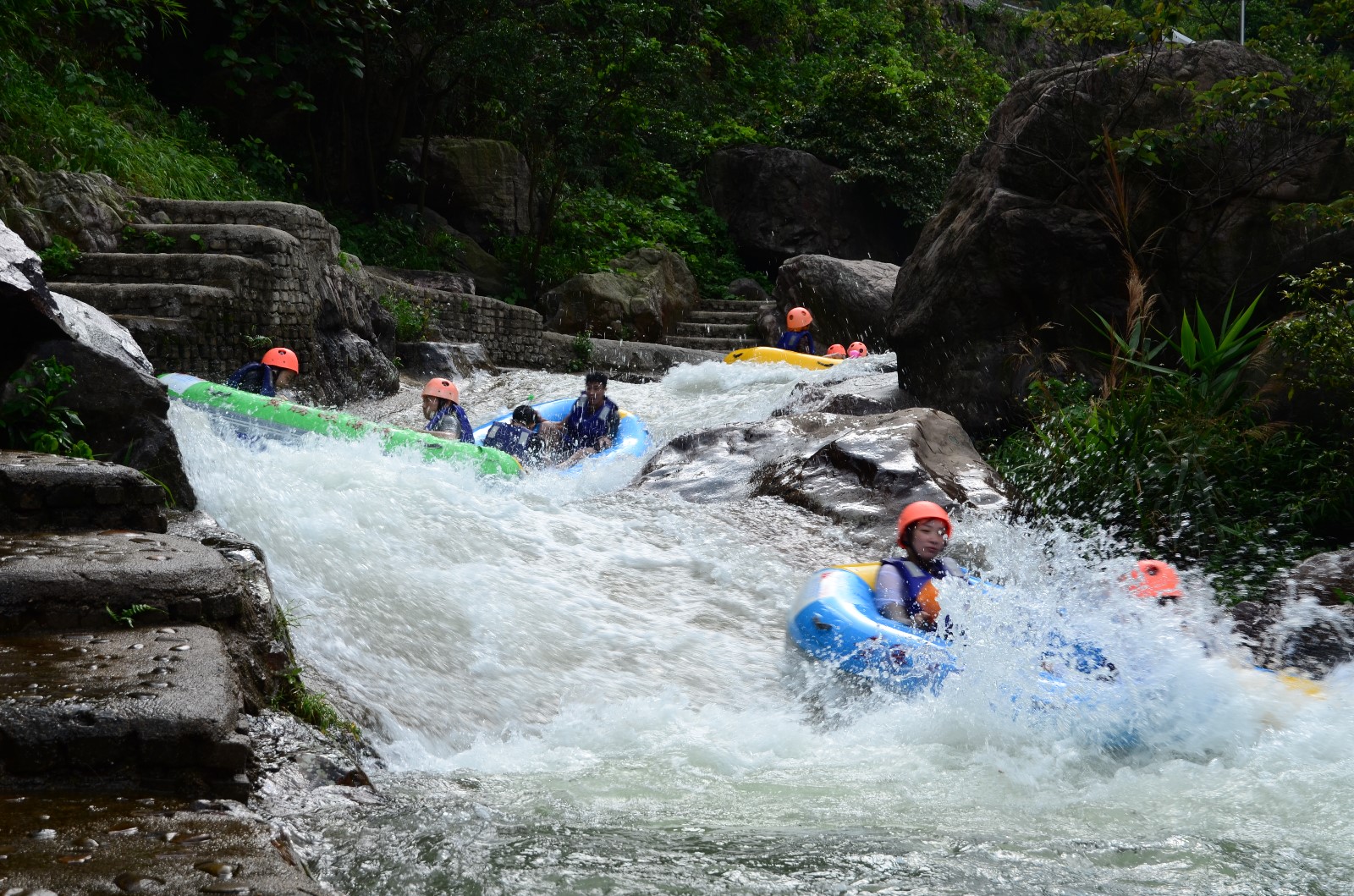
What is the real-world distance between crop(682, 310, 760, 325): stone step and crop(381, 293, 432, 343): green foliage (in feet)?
18.8

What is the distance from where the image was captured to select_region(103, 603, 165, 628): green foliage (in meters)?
3.09

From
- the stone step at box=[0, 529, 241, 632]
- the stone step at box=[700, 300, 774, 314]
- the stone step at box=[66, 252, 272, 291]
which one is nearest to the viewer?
the stone step at box=[0, 529, 241, 632]

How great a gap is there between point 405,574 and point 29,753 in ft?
10.0

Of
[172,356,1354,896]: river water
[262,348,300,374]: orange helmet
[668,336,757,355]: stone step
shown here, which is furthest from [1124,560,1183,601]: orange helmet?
[668,336,757,355]: stone step

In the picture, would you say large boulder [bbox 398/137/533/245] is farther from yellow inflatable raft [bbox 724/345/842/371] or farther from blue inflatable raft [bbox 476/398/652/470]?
blue inflatable raft [bbox 476/398/652/470]

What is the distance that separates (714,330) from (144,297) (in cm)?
992

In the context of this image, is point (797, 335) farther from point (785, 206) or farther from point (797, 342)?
point (785, 206)

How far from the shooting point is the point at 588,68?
17250 millimetres

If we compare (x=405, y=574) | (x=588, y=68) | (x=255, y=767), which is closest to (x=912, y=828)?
(x=255, y=767)

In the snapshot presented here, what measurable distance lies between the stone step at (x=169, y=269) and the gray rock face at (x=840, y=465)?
4724 millimetres

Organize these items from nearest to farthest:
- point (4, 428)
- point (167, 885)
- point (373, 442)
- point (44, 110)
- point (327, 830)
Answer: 1. point (167, 885)
2. point (327, 830)
3. point (4, 428)
4. point (373, 442)
5. point (44, 110)

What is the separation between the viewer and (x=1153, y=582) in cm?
545

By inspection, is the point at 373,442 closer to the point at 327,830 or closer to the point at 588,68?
the point at 327,830

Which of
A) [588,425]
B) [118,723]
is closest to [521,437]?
[588,425]
